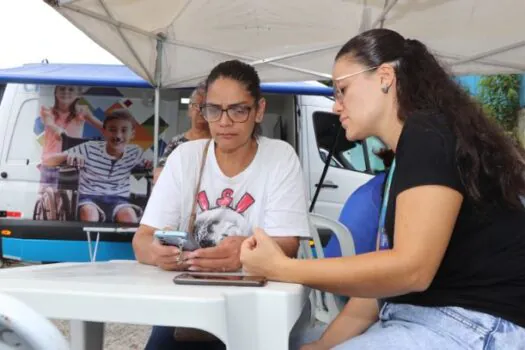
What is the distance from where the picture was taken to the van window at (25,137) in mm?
5609

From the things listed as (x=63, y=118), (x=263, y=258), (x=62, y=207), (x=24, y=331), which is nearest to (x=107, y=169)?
(x=62, y=207)

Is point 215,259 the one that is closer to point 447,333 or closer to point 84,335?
point 84,335

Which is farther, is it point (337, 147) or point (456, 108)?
point (337, 147)

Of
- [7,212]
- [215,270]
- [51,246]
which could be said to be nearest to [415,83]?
[215,270]

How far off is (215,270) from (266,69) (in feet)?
11.2

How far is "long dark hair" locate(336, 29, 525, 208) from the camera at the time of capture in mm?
1268

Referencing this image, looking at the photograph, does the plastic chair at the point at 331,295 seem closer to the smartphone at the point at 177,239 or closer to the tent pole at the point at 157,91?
the smartphone at the point at 177,239

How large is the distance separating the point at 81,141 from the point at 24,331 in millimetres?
5151

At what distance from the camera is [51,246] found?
17.3 ft

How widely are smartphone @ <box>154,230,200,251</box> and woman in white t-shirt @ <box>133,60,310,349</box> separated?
0.68 ft

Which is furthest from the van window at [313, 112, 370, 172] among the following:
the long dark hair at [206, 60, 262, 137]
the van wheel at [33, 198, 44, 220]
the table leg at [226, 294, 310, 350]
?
the table leg at [226, 294, 310, 350]

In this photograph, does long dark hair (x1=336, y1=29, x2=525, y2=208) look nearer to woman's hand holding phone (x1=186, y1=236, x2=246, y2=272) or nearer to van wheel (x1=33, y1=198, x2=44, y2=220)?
woman's hand holding phone (x1=186, y1=236, x2=246, y2=272)

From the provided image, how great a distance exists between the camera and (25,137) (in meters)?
5.64

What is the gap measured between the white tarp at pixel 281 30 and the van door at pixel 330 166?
104cm
